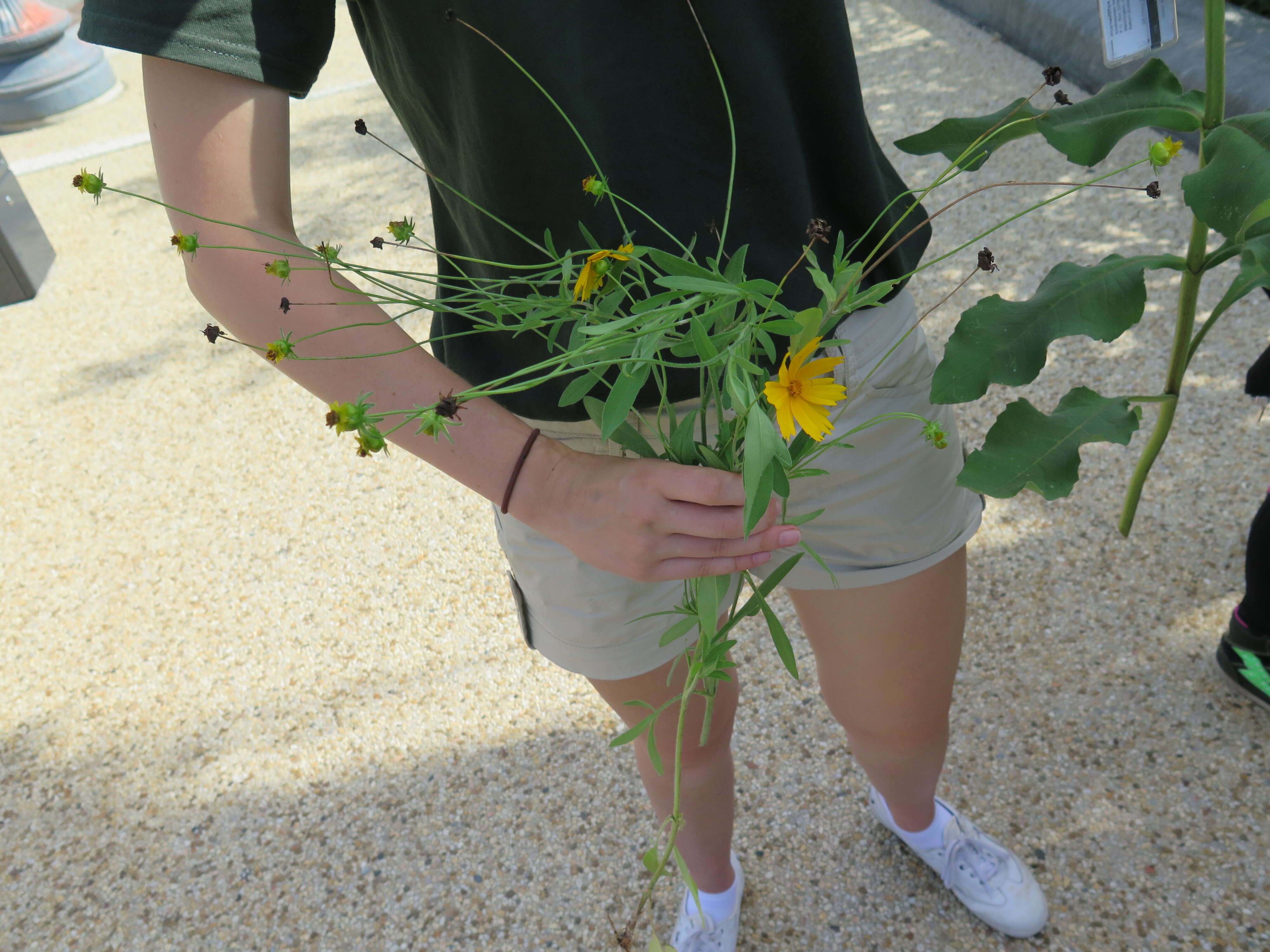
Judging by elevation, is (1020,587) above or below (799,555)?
below

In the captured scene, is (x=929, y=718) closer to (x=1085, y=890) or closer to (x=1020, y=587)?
(x=1085, y=890)

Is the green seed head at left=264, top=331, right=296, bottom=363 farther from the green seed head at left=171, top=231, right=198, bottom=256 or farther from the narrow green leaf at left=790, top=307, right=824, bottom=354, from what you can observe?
the narrow green leaf at left=790, top=307, right=824, bottom=354

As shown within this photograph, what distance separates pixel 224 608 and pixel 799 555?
222cm

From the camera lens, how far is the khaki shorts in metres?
1.15

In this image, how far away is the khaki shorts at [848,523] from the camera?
1.15 m

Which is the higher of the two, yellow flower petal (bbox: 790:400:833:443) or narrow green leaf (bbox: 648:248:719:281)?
→ narrow green leaf (bbox: 648:248:719:281)

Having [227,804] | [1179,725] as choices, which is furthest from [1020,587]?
[227,804]

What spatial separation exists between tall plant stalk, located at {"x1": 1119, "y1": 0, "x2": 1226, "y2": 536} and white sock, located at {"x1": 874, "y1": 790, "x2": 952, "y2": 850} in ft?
3.25

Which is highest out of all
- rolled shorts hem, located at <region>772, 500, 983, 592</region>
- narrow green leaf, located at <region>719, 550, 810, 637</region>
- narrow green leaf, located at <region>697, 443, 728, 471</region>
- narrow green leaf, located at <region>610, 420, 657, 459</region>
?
narrow green leaf, located at <region>697, 443, 728, 471</region>

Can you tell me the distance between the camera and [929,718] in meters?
1.45

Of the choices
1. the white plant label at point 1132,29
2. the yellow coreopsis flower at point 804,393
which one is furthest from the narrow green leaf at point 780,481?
the white plant label at point 1132,29

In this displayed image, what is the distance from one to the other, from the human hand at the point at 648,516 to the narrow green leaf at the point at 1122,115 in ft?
1.39

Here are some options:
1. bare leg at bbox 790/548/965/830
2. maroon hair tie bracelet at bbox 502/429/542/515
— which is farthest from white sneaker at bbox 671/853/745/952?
maroon hair tie bracelet at bbox 502/429/542/515

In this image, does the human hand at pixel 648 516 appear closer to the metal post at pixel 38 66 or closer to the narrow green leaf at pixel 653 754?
the narrow green leaf at pixel 653 754
